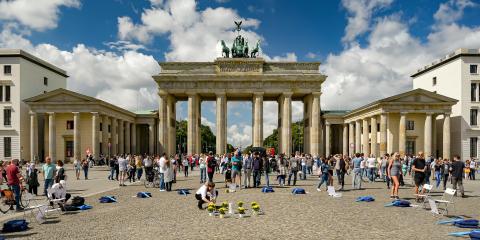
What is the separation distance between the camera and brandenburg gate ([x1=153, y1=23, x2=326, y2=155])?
61469 mm

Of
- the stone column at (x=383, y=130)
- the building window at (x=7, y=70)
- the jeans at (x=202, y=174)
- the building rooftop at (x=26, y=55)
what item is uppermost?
the building rooftop at (x=26, y=55)

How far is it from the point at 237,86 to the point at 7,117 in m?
32.9

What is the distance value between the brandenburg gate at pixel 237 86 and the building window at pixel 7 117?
67.9 feet

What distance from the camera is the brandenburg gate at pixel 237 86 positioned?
61.5 metres

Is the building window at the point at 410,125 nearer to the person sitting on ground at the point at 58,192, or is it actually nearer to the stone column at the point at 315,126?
the stone column at the point at 315,126

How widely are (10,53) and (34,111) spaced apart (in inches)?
397

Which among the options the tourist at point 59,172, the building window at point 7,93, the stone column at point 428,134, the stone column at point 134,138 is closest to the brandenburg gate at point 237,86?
the stone column at point 134,138

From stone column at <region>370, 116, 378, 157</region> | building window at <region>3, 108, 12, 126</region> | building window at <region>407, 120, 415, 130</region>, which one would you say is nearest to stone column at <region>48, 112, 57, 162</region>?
building window at <region>3, 108, 12, 126</region>

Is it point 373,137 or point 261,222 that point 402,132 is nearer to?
point 373,137

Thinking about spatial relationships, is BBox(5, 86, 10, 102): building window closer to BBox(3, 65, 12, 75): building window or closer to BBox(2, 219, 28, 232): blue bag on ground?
BBox(3, 65, 12, 75): building window

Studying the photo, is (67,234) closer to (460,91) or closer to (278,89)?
(278,89)

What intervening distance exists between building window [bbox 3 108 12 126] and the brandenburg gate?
2069cm

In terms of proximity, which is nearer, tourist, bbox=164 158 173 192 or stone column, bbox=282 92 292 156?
tourist, bbox=164 158 173 192

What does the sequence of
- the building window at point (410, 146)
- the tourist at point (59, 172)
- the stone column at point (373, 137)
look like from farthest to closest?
the building window at point (410, 146) < the stone column at point (373, 137) < the tourist at point (59, 172)
